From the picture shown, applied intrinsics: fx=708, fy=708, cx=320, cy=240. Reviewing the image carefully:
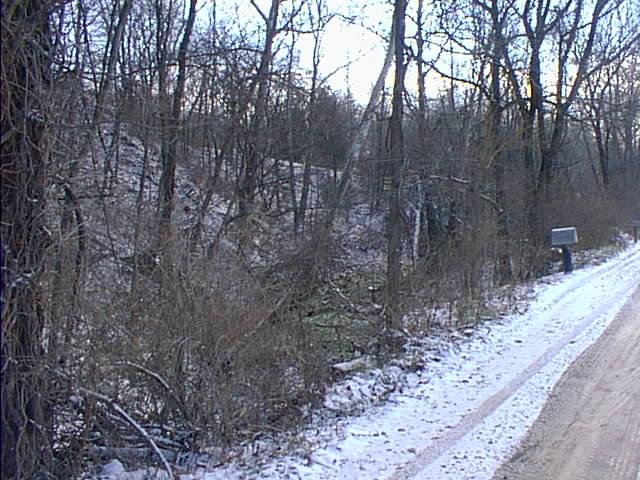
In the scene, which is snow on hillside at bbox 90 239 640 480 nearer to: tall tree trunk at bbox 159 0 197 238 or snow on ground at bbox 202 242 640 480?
snow on ground at bbox 202 242 640 480

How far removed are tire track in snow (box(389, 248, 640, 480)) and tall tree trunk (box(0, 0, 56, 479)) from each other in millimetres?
2427

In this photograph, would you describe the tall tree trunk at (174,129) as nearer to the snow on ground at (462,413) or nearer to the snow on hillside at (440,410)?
the snow on hillside at (440,410)

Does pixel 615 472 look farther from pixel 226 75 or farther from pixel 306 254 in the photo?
pixel 226 75

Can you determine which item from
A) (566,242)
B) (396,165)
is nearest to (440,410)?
(396,165)

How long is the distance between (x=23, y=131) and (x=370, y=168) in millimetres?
10453

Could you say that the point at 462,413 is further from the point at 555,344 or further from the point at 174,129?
the point at 174,129

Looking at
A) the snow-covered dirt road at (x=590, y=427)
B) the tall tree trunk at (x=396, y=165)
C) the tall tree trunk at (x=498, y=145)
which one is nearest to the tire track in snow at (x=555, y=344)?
the snow-covered dirt road at (x=590, y=427)

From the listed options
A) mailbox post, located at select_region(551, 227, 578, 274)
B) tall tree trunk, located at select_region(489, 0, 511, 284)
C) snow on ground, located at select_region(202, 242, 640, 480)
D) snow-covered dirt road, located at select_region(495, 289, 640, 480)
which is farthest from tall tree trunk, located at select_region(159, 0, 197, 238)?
mailbox post, located at select_region(551, 227, 578, 274)

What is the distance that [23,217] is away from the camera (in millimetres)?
3938

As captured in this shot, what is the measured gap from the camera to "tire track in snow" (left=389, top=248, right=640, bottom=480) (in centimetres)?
525

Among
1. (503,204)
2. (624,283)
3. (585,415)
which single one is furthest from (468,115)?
(585,415)

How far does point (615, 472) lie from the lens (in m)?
4.81

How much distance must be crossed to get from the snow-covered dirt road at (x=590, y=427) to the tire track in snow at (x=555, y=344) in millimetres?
389

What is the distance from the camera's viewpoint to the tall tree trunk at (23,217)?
3.71m
